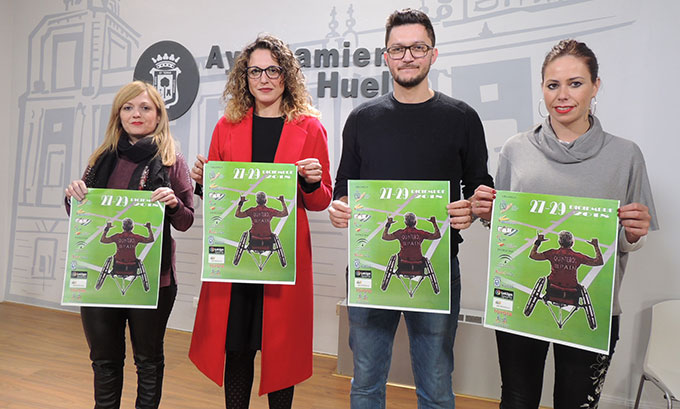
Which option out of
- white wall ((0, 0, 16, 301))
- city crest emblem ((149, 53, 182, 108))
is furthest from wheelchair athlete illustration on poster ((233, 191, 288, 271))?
white wall ((0, 0, 16, 301))

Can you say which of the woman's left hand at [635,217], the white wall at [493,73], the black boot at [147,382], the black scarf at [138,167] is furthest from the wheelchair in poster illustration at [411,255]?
the white wall at [493,73]

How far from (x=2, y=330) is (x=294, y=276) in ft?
10.8

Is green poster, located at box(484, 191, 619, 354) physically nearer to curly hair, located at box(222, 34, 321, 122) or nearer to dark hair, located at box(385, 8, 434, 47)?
dark hair, located at box(385, 8, 434, 47)

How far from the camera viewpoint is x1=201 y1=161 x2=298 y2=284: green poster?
1.55 metres

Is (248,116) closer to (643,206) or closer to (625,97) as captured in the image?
(643,206)

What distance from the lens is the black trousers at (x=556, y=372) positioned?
135 cm

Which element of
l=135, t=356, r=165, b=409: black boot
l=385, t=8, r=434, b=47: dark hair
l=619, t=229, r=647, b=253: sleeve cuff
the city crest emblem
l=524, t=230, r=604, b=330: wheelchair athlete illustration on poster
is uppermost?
the city crest emblem

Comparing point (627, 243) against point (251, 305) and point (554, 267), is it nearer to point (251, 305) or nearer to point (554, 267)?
point (554, 267)

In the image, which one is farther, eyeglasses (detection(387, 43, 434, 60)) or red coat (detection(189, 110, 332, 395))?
red coat (detection(189, 110, 332, 395))

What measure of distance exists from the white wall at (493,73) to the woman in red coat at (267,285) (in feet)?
4.75

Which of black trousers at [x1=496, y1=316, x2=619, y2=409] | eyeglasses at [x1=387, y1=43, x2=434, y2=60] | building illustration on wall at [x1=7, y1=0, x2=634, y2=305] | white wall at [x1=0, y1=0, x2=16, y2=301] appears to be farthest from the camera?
white wall at [x1=0, y1=0, x2=16, y2=301]

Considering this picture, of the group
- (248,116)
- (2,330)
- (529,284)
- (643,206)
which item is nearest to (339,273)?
(248,116)

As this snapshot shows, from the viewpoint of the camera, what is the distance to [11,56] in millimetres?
4230

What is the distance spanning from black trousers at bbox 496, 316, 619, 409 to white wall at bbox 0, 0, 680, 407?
1.26 meters
